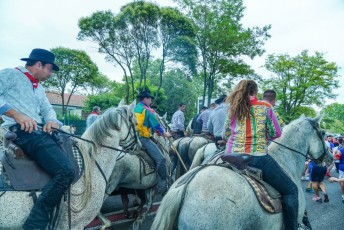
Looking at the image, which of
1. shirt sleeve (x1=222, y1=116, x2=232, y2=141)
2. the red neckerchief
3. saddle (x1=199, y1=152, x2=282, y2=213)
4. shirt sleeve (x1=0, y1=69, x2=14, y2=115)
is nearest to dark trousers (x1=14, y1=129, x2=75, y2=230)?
shirt sleeve (x1=0, y1=69, x2=14, y2=115)

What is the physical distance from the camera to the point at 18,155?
3312mm

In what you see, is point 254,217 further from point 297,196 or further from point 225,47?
point 225,47

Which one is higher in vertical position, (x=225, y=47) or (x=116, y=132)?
(x=225, y=47)

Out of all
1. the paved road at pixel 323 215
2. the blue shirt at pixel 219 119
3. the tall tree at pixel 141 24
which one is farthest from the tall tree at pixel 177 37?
the blue shirt at pixel 219 119

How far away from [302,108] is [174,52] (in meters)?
16.3

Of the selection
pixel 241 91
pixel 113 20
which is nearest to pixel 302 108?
pixel 113 20

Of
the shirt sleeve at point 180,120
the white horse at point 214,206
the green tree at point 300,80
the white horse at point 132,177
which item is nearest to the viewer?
the white horse at point 214,206

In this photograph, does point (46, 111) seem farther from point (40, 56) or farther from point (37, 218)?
point (37, 218)

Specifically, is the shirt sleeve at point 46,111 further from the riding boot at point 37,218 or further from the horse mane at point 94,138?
the riding boot at point 37,218

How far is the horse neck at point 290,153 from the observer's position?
4031 mm

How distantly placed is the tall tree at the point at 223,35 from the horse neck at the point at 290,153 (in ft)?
68.4

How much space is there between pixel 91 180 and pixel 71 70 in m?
34.1

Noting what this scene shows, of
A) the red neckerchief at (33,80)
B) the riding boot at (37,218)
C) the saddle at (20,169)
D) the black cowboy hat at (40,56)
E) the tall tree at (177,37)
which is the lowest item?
the riding boot at (37,218)

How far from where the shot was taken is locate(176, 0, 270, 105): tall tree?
24.1m
